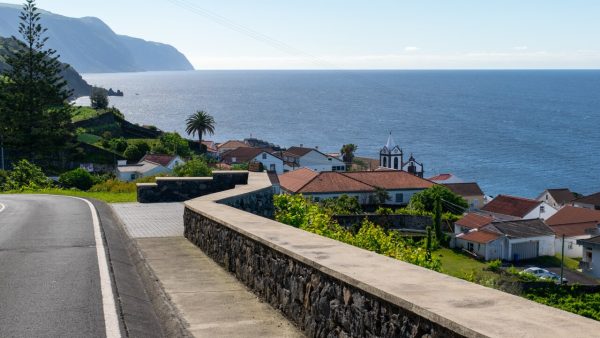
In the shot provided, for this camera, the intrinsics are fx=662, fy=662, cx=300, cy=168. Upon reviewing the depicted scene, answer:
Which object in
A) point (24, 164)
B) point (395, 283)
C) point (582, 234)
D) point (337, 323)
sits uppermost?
point (395, 283)

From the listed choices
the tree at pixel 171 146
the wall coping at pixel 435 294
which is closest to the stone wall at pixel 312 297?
the wall coping at pixel 435 294

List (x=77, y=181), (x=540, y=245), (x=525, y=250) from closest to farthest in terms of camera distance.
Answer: (x=77, y=181) < (x=525, y=250) < (x=540, y=245)

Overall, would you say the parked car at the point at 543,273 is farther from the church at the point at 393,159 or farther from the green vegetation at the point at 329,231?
the church at the point at 393,159

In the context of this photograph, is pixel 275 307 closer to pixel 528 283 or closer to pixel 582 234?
pixel 528 283

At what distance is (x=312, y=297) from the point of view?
257 inches

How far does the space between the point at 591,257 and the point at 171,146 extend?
45.8 meters

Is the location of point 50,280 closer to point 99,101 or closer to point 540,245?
point 540,245

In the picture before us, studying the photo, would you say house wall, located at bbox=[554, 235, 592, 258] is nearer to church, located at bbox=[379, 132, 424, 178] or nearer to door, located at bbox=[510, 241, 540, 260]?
door, located at bbox=[510, 241, 540, 260]

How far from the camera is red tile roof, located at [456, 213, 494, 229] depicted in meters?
53.3

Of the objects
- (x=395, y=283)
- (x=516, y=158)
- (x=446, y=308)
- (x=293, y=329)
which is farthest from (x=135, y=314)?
(x=516, y=158)

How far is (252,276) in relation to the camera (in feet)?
28.0

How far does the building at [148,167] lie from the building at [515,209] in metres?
31.5

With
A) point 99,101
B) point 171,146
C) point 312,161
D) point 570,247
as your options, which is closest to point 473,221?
point 570,247

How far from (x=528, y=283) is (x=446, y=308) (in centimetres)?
3046
